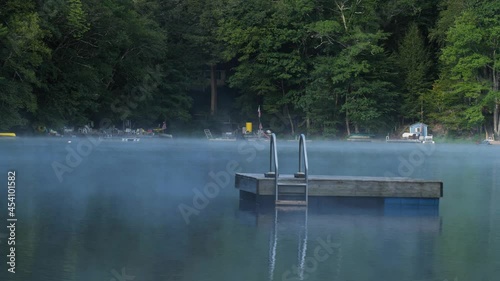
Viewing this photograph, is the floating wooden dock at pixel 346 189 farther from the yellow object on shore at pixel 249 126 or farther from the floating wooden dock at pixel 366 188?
the yellow object on shore at pixel 249 126

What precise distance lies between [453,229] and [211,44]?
63279mm

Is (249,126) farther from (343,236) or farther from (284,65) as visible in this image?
(343,236)

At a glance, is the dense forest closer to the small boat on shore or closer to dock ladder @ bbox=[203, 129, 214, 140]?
the small boat on shore

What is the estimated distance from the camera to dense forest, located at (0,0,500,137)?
72.5 m

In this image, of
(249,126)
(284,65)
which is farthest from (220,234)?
(249,126)

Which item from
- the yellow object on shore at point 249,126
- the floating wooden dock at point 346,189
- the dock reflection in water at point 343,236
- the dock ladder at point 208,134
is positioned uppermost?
the yellow object on shore at point 249,126

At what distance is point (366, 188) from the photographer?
23.4 metres

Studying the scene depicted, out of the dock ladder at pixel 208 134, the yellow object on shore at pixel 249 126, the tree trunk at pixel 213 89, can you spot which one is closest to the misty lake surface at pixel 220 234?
the dock ladder at pixel 208 134

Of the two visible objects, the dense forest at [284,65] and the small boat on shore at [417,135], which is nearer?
the dense forest at [284,65]

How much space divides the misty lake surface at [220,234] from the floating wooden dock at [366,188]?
0.35 meters

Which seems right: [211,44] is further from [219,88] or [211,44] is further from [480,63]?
[480,63]

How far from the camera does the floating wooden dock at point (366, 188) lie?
76.5 ft

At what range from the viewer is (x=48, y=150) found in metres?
50.2

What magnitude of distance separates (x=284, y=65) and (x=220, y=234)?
6211 centimetres
